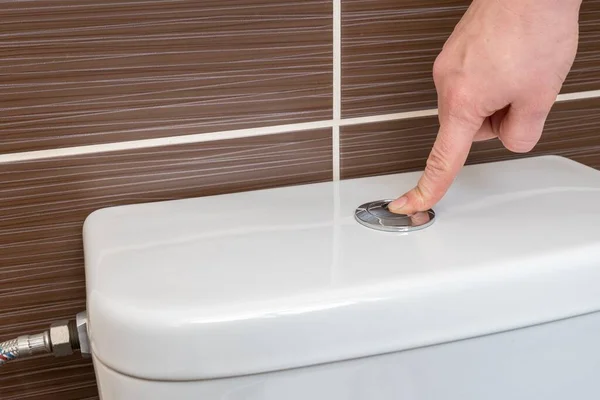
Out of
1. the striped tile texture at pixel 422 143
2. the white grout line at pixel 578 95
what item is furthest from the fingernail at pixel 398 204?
the white grout line at pixel 578 95

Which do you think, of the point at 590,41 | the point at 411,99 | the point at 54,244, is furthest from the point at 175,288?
the point at 590,41

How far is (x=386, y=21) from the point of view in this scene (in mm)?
536

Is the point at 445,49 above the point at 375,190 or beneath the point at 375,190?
above

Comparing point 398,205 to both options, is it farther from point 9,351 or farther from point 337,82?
point 9,351

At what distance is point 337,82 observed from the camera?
541 mm

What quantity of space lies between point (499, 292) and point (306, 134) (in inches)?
8.8

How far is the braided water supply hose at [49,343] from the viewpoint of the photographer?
467mm

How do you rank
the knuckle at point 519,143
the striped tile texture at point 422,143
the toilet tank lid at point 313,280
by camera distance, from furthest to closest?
the striped tile texture at point 422,143, the knuckle at point 519,143, the toilet tank lid at point 313,280

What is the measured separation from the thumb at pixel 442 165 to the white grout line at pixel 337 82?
10 centimetres

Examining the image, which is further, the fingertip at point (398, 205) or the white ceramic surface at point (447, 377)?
the fingertip at point (398, 205)

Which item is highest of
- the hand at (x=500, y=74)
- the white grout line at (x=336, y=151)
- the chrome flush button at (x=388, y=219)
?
the hand at (x=500, y=74)

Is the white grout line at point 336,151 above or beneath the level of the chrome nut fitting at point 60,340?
above

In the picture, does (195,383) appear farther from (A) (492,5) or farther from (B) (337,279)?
(A) (492,5)

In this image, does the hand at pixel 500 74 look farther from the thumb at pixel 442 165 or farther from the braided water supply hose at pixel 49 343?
the braided water supply hose at pixel 49 343
